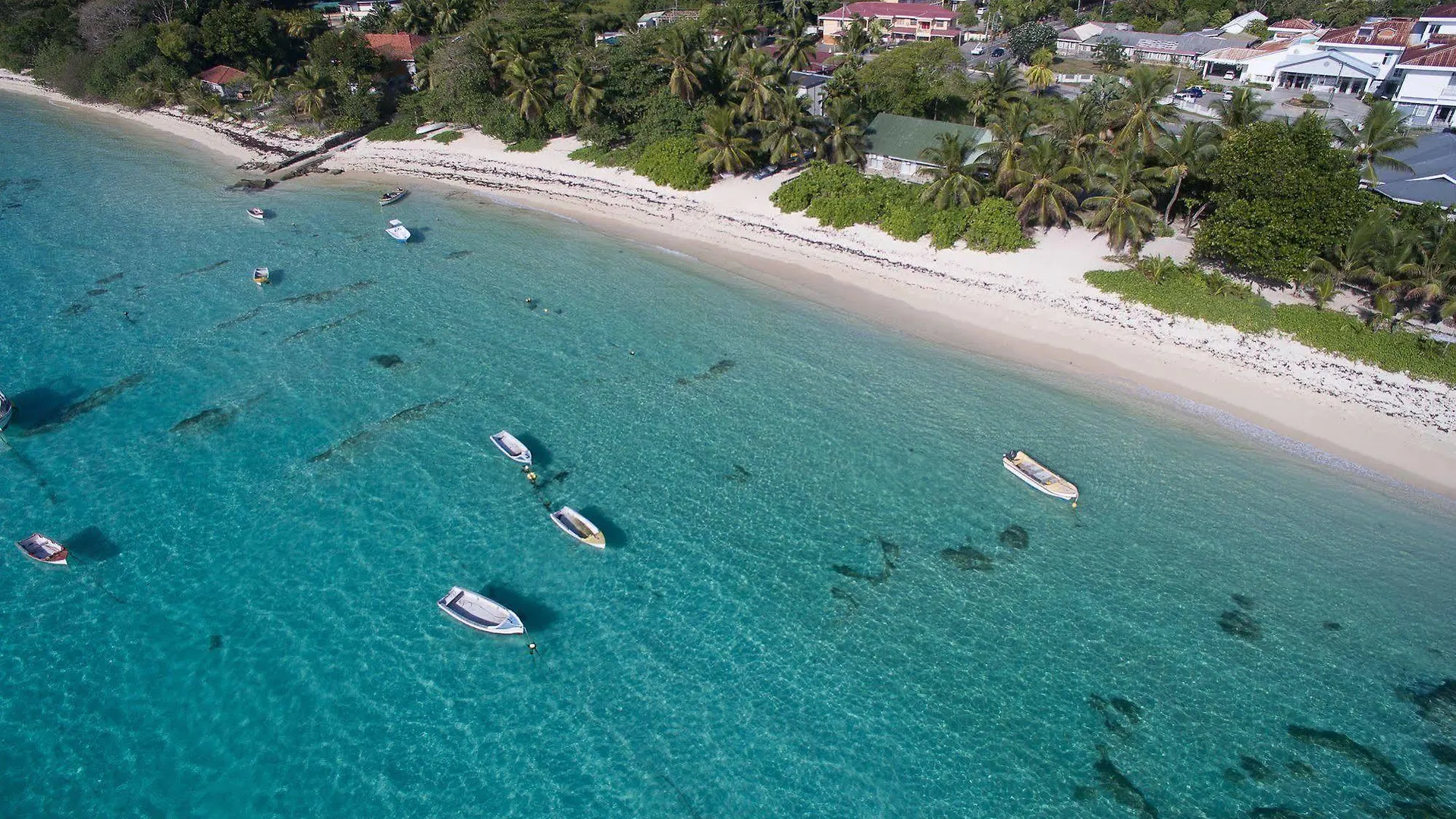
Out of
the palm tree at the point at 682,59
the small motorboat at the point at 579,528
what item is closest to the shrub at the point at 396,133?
the palm tree at the point at 682,59

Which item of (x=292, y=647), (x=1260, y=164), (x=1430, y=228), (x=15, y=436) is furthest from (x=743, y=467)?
(x=1430, y=228)

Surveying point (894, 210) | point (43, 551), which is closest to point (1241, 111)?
point (894, 210)

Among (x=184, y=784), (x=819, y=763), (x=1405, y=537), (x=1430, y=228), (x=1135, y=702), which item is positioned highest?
(x=1430, y=228)

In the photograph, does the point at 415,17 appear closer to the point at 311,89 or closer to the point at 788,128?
the point at 311,89

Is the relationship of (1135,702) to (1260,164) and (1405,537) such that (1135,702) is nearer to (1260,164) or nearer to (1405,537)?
(1405,537)

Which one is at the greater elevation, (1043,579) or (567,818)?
(1043,579)
